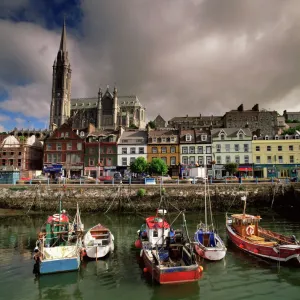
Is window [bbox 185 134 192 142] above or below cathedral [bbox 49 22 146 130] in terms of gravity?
below

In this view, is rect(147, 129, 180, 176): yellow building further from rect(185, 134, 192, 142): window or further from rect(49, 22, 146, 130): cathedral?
rect(49, 22, 146, 130): cathedral

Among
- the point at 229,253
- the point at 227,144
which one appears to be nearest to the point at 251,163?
the point at 227,144

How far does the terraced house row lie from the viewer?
59688 mm

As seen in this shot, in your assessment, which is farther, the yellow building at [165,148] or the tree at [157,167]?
the yellow building at [165,148]

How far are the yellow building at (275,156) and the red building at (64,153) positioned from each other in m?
41.3

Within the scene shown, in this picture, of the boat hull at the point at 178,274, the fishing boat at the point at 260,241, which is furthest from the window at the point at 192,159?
the boat hull at the point at 178,274

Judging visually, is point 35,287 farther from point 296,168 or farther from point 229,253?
point 296,168

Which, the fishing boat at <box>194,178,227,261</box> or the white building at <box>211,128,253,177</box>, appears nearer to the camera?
the fishing boat at <box>194,178,227,261</box>

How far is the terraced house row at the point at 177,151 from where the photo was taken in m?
59.7

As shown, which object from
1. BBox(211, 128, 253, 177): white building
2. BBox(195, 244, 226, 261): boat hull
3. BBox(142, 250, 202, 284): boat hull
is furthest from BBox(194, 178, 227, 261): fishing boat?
BBox(211, 128, 253, 177): white building

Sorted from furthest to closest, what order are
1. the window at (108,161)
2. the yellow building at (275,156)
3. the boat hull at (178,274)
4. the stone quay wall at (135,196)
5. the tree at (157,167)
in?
the window at (108,161) < the yellow building at (275,156) < the tree at (157,167) < the stone quay wall at (135,196) < the boat hull at (178,274)

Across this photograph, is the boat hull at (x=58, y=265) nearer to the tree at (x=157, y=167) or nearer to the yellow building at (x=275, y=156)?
the tree at (x=157, y=167)

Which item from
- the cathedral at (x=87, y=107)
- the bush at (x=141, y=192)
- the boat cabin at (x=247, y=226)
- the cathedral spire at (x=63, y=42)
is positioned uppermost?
the cathedral spire at (x=63, y=42)

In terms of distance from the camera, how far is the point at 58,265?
1611cm
